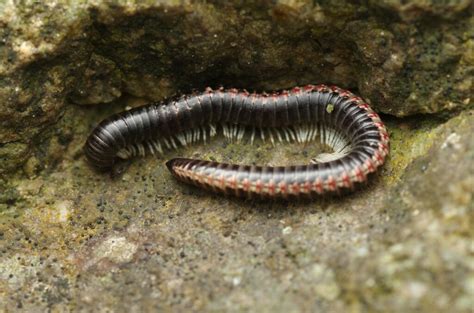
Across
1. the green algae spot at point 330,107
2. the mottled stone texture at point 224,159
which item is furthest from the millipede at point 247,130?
the mottled stone texture at point 224,159

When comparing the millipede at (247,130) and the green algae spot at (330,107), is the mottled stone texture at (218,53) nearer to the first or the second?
the millipede at (247,130)

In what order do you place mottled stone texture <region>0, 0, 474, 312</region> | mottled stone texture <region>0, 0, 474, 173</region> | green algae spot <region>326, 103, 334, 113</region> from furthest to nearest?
1. green algae spot <region>326, 103, 334, 113</region>
2. mottled stone texture <region>0, 0, 474, 173</region>
3. mottled stone texture <region>0, 0, 474, 312</region>

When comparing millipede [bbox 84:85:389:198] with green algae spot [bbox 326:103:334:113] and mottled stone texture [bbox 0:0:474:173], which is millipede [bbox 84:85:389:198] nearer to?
green algae spot [bbox 326:103:334:113]

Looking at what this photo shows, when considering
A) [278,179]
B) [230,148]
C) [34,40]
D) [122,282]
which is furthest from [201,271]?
[34,40]

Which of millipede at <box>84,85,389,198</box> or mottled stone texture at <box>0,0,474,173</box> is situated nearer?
mottled stone texture at <box>0,0,474,173</box>

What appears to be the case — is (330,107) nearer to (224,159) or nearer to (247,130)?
(247,130)

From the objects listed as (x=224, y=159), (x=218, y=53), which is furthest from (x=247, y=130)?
(x=218, y=53)

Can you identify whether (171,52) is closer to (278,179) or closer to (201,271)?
(278,179)

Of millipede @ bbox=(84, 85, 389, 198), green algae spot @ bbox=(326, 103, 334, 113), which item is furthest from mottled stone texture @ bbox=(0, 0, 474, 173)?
green algae spot @ bbox=(326, 103, 334, 113)
